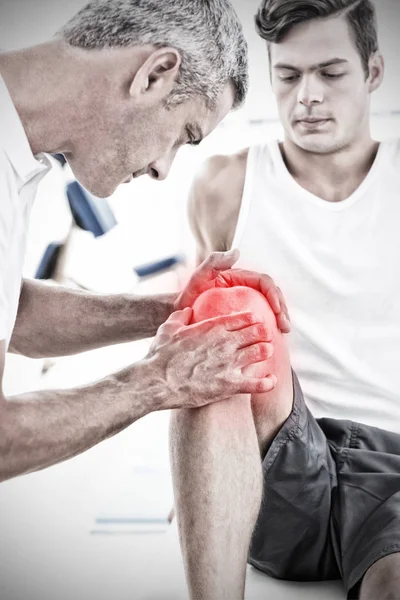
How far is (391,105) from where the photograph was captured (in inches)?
56.4

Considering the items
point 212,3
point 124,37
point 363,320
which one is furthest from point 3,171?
point 363,320

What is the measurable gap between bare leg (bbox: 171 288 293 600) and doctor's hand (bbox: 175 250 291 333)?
0.18 meters

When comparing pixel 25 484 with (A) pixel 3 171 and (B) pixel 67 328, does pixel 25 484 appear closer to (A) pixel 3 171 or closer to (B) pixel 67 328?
(B) pixel 67 328

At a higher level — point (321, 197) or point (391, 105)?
point (391, 105)

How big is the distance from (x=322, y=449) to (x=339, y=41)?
69cm

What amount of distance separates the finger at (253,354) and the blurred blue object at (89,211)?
64 centimetres

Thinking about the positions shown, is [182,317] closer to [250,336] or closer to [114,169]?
[250,336]

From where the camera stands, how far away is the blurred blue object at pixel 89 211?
1590 millimetres

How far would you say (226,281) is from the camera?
122cm

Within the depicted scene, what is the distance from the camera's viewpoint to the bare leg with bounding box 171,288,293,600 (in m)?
0.98

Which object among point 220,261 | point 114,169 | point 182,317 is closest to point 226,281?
point 220,261

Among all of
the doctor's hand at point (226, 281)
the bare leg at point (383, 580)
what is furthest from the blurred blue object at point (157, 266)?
the bare leg at point (383, 580)

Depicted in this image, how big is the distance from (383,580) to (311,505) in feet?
0.57

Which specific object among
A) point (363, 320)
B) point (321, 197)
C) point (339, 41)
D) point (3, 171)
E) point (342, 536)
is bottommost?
point (342, 536)
